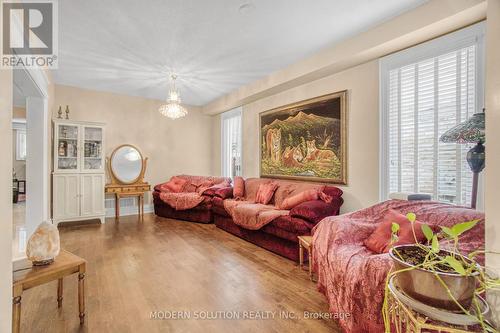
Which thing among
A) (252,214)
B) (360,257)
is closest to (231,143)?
(252,214)

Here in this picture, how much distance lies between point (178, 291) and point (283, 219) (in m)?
1.52

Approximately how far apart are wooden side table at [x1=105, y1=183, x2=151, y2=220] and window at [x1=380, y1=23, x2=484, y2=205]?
15.8 ft

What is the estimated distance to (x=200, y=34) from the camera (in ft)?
9.71

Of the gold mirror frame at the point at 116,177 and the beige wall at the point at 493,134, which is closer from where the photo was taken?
the beige wall at the point at 493,134

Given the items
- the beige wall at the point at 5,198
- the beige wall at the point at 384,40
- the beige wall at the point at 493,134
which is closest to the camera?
the beige wall at the point at 493,134

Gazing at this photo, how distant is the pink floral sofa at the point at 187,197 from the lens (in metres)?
5.08

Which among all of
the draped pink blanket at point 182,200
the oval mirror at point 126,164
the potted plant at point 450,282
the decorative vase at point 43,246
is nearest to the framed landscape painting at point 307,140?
the draped pink blanket at point 182,200

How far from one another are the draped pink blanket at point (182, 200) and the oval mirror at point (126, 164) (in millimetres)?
985

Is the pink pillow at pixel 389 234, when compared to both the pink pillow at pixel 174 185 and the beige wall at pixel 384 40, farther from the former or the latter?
the pink pillow at pixel 174 185

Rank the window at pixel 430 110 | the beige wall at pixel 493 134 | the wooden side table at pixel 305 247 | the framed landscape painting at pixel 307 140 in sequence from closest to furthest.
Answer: the beige wall at pixel 493 134, the window at pixel 430 110, the wooden side table at pixel 305 247, the framed landscape painting at pixel 307 140

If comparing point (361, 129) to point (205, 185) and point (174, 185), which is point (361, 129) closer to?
point (205, 185)

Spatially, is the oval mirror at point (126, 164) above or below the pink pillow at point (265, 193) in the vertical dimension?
above

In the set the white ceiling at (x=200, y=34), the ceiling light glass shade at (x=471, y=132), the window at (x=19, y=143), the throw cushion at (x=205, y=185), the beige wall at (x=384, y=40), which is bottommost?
the throw cushion at (x=205, y=185)

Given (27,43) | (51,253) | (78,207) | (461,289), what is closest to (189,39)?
(27,43)
